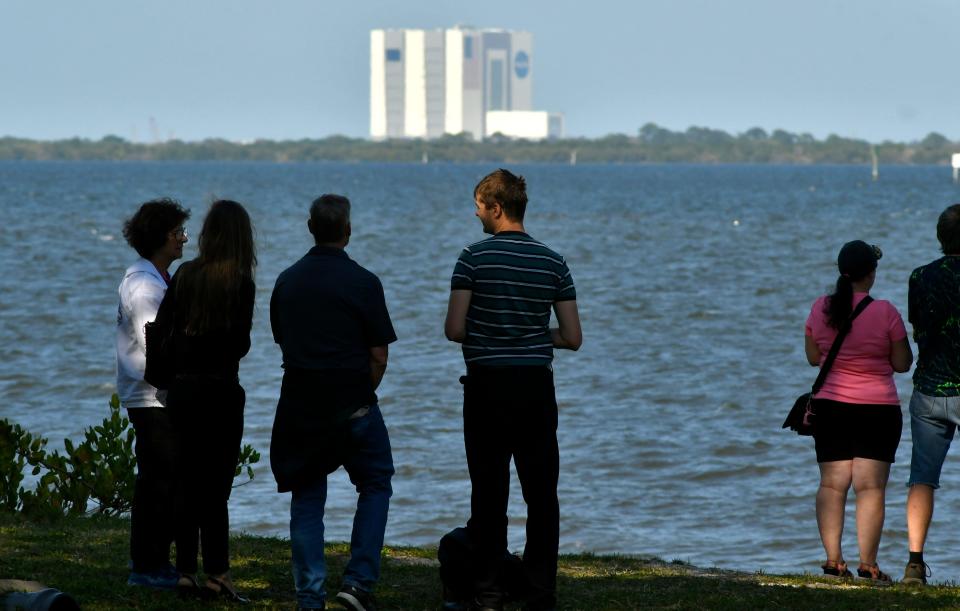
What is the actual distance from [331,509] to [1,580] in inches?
242

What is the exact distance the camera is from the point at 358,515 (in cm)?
628

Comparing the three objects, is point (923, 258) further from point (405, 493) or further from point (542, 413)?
point (542, 413)

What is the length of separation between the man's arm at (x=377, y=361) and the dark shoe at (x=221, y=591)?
3.86 ft

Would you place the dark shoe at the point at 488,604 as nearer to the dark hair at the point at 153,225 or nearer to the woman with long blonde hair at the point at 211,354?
the woman with long blonde hair at the point at 211,354

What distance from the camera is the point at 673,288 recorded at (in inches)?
1416

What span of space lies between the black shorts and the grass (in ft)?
2.30

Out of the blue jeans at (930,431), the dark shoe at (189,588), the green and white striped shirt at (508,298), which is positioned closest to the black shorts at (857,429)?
the blue jeans at (930,431)

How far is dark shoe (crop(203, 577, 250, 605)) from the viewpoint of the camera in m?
6.44

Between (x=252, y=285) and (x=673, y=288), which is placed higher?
(x=252, y=285)

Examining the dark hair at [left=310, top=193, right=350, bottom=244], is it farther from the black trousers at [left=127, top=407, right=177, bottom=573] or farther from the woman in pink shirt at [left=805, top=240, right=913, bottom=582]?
the woman in pink shirt at [left=805, top=240, right=913, bottom=582]

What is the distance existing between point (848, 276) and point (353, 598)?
9.99 feet

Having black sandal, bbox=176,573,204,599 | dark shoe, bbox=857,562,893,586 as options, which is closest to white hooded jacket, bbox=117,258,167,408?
black sandal, bbox=176,573,204,599

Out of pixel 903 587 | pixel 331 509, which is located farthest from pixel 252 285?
pixel 331 509

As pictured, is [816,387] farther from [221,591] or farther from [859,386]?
[221,591]
